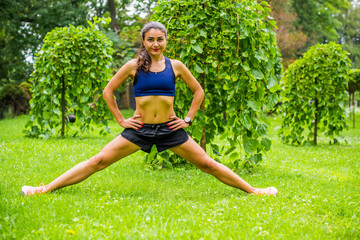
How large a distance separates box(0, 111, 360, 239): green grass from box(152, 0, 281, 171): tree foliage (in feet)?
2.52

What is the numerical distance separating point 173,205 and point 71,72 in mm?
5429

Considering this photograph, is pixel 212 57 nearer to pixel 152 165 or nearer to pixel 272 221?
pixel 152 165

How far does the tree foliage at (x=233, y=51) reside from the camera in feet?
14.9

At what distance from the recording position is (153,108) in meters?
3.56

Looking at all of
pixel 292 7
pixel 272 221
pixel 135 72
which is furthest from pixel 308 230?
pixel 292 7

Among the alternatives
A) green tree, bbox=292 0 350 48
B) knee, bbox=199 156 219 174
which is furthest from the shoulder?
green tree, bbox=292 0 350 48

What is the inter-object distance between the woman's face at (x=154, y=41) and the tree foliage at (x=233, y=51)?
3.39 feet

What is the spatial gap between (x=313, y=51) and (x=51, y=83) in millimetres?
6024

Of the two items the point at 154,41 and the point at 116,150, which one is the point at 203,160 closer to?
the point at 116,150

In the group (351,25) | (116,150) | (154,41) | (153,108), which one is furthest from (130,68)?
(351,25)

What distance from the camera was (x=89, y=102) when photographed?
8008 mm

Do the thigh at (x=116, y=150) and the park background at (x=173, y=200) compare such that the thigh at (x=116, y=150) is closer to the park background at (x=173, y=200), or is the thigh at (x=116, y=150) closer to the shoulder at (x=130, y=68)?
the park background at (x=173, y=200)

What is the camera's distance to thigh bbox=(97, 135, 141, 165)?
351 cm

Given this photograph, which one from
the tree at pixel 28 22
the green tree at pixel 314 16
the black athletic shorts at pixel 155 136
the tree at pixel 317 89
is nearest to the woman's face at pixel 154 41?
the black athletic shorts at pixel 155 136
